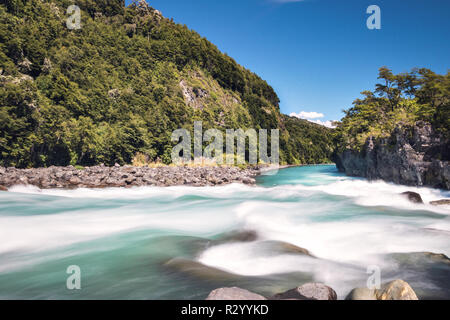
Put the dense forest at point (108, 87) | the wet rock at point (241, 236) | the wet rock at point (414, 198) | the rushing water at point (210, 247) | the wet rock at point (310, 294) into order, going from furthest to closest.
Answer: the dense forest at point (108, 87) < the wet rock at point (414, 198) < the wet rock at point (241, 236) < the rushing water at point (210, 247) < the wet rock at point (310, 294)

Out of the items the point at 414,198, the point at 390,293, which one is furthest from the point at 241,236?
the point at 414,198

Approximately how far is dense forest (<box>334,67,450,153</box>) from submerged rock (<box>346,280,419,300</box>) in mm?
20454

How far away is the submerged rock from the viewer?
3539 millimetres

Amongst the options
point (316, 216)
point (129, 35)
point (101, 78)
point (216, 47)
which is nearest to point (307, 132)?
point (216, 47)

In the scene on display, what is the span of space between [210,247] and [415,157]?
2079 centimetres

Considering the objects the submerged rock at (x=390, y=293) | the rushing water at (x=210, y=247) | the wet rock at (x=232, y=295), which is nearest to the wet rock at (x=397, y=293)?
the submerged rock at (x=390, y=293)

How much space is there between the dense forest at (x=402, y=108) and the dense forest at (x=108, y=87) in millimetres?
31749

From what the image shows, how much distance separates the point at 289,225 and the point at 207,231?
3.19 metres

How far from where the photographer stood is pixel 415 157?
20203 mm

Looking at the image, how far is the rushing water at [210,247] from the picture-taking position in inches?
196

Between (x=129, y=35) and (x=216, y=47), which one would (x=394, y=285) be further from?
(x=216, y=47)

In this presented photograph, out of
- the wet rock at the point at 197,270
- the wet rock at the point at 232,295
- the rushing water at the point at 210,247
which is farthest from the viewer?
the wet rock at the point at 197,270

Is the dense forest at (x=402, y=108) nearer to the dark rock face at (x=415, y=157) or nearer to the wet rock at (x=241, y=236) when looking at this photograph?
the dark rock face at (x=415, y=157)

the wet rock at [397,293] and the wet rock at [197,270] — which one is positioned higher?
the wet rock at [397,293]
